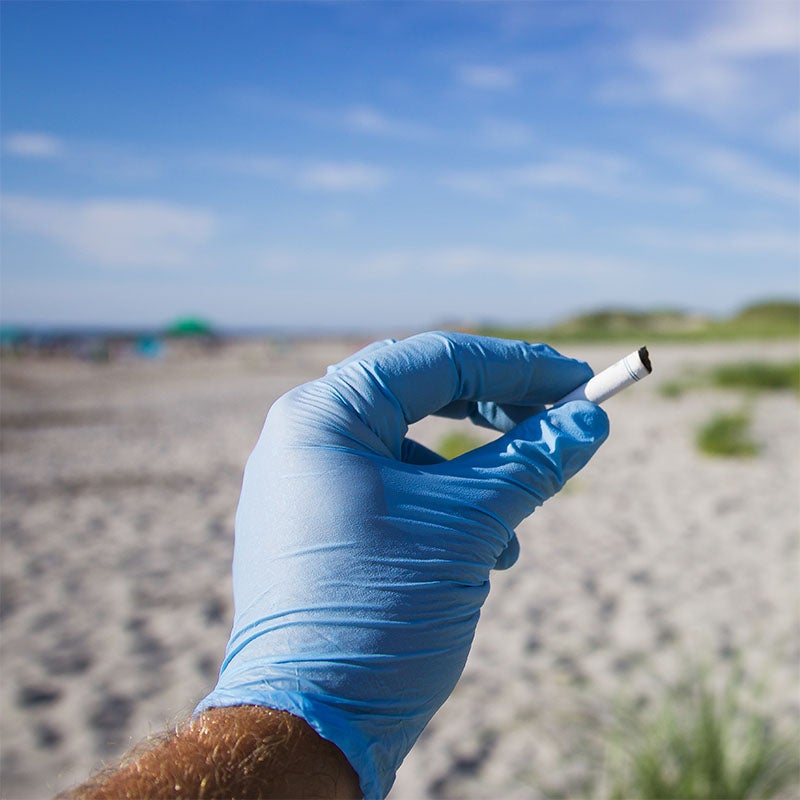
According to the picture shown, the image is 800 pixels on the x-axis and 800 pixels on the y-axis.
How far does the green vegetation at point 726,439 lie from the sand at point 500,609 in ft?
0.30

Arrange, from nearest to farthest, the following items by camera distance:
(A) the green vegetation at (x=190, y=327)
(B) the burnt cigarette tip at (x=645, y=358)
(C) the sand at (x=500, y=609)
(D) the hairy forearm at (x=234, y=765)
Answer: (D) the hairy forearm at (x=234, y=765), (B) the burnt cigarette tip at (x=645, y=358), (C) the sand at (x=500, y=609), (A) the green vegetation at (x=190, y=327)

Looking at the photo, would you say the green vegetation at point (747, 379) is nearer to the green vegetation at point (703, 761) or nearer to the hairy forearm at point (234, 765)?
the green vegetation at point (703, 761)

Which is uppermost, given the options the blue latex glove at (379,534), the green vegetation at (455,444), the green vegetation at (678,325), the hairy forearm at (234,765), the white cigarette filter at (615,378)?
the white cigarette filter at (615,378)

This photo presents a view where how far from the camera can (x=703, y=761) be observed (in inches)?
80.2

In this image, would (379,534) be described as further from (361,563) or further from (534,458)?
(534,458)

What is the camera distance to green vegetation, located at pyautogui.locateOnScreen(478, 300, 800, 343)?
2130 centimetres

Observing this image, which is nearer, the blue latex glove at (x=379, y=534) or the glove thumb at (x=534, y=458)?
the blue latex glove at (x=379, y=534)

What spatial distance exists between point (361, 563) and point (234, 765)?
321 mm

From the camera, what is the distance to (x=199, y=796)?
0.80 metres

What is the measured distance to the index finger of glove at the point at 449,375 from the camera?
123 centimetres

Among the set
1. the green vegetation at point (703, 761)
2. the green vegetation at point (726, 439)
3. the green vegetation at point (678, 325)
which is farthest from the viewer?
the green vegetation at point (678, 325)

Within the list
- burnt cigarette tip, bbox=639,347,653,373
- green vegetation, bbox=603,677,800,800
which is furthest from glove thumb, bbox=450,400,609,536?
green vegetation, bbox=603,677,800,800

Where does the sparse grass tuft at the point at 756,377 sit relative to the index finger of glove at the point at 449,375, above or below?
below

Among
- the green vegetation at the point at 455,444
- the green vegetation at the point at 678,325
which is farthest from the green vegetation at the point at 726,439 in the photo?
the green vegetation at the point at 678,325
